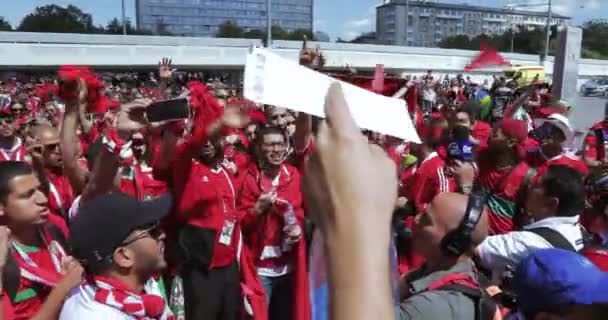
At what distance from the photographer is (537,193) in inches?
135

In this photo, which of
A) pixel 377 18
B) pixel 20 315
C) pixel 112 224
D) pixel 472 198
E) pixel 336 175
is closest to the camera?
pixel 336 175

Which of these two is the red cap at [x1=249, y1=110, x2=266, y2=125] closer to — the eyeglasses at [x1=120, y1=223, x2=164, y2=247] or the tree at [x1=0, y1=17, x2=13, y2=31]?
the eyeglasses at [x1=120, y1=223, x2=164, y2=247]

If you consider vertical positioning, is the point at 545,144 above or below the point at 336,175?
below

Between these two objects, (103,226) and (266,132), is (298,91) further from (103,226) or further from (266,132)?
(266,132)

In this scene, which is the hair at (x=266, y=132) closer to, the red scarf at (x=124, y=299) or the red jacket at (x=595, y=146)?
the red scarf at (x=124, y=299)

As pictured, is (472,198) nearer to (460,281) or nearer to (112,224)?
(460,281)

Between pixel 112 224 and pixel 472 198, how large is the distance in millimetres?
1462

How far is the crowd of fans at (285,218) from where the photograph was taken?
920 mm

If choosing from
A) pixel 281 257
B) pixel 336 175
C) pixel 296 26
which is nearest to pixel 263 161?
pixel 281 257

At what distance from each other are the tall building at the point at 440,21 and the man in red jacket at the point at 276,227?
74.1m

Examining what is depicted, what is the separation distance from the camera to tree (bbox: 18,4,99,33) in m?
70.8

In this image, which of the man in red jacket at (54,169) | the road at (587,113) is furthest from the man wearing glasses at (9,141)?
the road at (587,113)

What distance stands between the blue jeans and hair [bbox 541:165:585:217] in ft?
6.96

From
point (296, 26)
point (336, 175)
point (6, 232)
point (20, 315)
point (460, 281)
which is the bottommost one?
point (20, 315)
